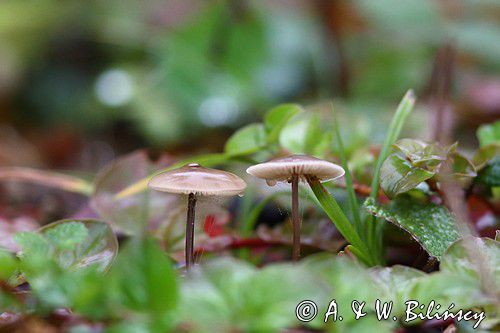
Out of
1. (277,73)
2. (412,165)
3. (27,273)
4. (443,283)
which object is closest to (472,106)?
(277,73)

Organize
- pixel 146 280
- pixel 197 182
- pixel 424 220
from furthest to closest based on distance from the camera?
pixel 424 220 < pixel 197 182 < pixel 146 280

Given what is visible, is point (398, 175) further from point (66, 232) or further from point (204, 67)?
point (204, 67)

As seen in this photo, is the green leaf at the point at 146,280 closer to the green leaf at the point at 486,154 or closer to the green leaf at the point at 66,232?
the green leaf at the point at 66,232

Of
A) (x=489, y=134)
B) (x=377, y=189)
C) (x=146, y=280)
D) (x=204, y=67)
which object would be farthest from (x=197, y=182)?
(x=204, y=67)

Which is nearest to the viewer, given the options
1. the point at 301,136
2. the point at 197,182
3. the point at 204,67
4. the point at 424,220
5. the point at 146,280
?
the point at 146,280

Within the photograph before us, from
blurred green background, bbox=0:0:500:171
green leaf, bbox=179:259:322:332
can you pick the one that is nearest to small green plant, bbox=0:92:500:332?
green leaf, bbox=179:259:322:332

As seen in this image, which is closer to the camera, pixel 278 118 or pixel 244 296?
pixel 244 296

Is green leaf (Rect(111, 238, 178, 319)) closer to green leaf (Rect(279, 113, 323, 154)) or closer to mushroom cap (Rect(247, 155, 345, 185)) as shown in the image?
mushroom cap (Rect(247, 155, 345, 185))
